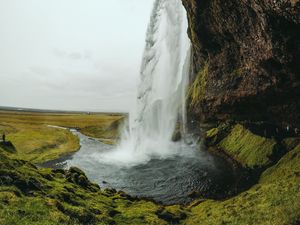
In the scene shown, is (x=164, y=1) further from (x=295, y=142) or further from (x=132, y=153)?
(x=295, y=142)

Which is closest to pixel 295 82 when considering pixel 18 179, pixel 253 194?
pixel 253 194

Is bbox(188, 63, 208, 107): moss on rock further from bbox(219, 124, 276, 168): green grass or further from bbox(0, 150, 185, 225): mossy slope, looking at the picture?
bbox(0, 150, 185, 225): mossy slope

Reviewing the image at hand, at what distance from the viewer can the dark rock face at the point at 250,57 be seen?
33469 mm

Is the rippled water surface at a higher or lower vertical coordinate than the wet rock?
lower

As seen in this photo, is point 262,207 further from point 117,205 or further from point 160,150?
point 160,150

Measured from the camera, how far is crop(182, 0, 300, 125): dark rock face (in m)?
33.5

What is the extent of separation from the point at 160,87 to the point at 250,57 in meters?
65.9

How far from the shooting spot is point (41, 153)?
277 feet

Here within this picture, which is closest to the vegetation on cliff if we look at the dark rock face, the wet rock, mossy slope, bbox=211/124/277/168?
the dark rock face

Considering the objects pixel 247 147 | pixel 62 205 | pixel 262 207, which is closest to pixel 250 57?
pixel 262 207

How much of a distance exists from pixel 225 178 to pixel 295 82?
20.6m

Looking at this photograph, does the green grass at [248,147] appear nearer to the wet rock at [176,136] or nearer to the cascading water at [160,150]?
the cascading water at [160,150]

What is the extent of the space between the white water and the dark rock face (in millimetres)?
41525

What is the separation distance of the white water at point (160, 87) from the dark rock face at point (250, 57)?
41525 mm
